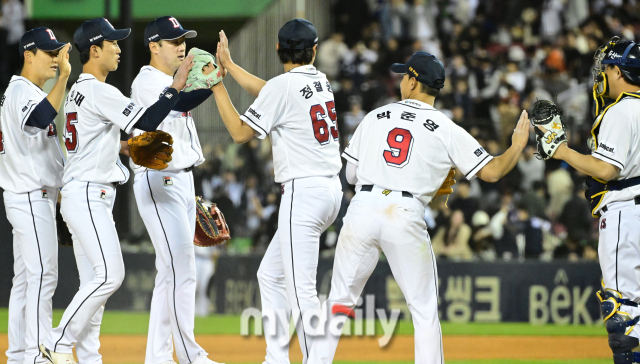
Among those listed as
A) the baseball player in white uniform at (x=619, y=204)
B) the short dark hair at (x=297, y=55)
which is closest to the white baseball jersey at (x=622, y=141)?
the baseball player in white uniform at (x=619, y=204)

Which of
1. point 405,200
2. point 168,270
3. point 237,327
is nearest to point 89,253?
point 168,270

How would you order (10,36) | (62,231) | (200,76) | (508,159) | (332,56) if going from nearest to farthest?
(508,159), (200,76), (62,231), (10,36), (332,56)

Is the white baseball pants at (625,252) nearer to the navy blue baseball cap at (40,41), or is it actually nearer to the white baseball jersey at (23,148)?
the white baseball jersey at (23,148)

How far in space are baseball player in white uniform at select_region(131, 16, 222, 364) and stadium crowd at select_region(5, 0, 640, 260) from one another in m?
5.89

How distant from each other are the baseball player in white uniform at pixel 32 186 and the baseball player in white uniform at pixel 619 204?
367 centimetres

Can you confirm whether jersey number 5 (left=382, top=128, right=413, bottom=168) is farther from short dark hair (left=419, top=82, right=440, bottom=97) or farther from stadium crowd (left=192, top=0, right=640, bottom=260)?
stadium crowd (left=192, top=0, right=640, bottom=260)

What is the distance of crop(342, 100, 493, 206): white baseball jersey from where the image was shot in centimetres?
472

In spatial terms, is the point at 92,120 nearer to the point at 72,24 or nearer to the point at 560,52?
the point at 560,52

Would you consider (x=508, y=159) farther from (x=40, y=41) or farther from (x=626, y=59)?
(x=40, y=41)

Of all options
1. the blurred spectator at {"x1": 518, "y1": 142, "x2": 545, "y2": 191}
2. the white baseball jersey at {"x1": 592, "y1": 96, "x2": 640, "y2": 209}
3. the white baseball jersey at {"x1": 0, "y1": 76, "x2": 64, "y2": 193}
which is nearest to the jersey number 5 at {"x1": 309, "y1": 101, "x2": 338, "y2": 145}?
the white baseball jersey at {"x1": 592, "y1": 96, "x2": 640, "y2": 209}

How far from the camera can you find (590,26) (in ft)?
48.5

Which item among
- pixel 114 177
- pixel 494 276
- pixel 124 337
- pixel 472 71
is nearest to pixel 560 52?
pixel 472 71

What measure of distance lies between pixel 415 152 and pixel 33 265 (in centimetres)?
290

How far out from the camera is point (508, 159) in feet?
15.3
